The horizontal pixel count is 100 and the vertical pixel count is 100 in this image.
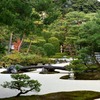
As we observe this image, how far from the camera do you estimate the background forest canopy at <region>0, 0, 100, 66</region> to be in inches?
292

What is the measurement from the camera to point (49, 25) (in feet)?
39.5

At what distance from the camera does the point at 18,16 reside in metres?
7.80

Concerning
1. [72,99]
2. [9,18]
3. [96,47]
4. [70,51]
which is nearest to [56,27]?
[70,51]

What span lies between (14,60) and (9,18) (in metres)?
15.6

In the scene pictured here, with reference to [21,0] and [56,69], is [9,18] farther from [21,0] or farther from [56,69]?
[56,69]

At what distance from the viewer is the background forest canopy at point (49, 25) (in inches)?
292

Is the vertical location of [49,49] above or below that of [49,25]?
below

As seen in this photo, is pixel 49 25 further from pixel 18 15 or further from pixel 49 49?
pixel 49 49

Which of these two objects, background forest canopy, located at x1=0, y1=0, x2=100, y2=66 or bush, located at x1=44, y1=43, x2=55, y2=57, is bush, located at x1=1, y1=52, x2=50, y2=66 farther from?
bush, located at x1=44, y1=43, x2=55, y2=57

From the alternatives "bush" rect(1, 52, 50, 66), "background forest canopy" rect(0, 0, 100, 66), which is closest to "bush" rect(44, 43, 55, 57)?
"background forest canopy" rect(0, 0, 100, 66)

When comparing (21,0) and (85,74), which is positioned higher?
(21,0)

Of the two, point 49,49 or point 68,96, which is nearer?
point 68,96

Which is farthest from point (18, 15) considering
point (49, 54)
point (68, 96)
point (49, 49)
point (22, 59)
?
point (49, 54)

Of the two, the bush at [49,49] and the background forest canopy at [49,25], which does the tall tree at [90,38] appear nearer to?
the background forest canopy at [49,25]
